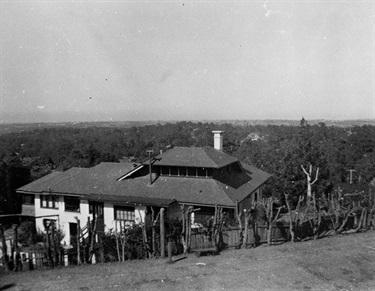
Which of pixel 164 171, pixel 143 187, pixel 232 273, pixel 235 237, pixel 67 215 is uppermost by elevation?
pixel 164 171

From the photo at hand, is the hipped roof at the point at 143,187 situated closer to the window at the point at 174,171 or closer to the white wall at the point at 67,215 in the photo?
the window at the point at 174,171

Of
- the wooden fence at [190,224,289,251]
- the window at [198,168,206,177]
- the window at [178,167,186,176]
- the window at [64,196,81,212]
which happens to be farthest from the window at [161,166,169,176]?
the wooden fence at [190,224,289,251]

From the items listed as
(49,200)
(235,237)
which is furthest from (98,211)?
(235,237)

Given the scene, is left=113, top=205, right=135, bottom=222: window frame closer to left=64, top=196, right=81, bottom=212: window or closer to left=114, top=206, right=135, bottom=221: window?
left=114, top=206, right=135, bottom=221: window

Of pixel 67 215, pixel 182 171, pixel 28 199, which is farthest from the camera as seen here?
pixel 28 199

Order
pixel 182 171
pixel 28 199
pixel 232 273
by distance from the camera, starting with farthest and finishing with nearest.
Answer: pixel 28 199 → pixel 182 171 → pixel 232 273

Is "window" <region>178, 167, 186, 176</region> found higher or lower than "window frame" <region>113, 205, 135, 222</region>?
higher

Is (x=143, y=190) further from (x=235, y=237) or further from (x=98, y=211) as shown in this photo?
(x=235, y=237)
